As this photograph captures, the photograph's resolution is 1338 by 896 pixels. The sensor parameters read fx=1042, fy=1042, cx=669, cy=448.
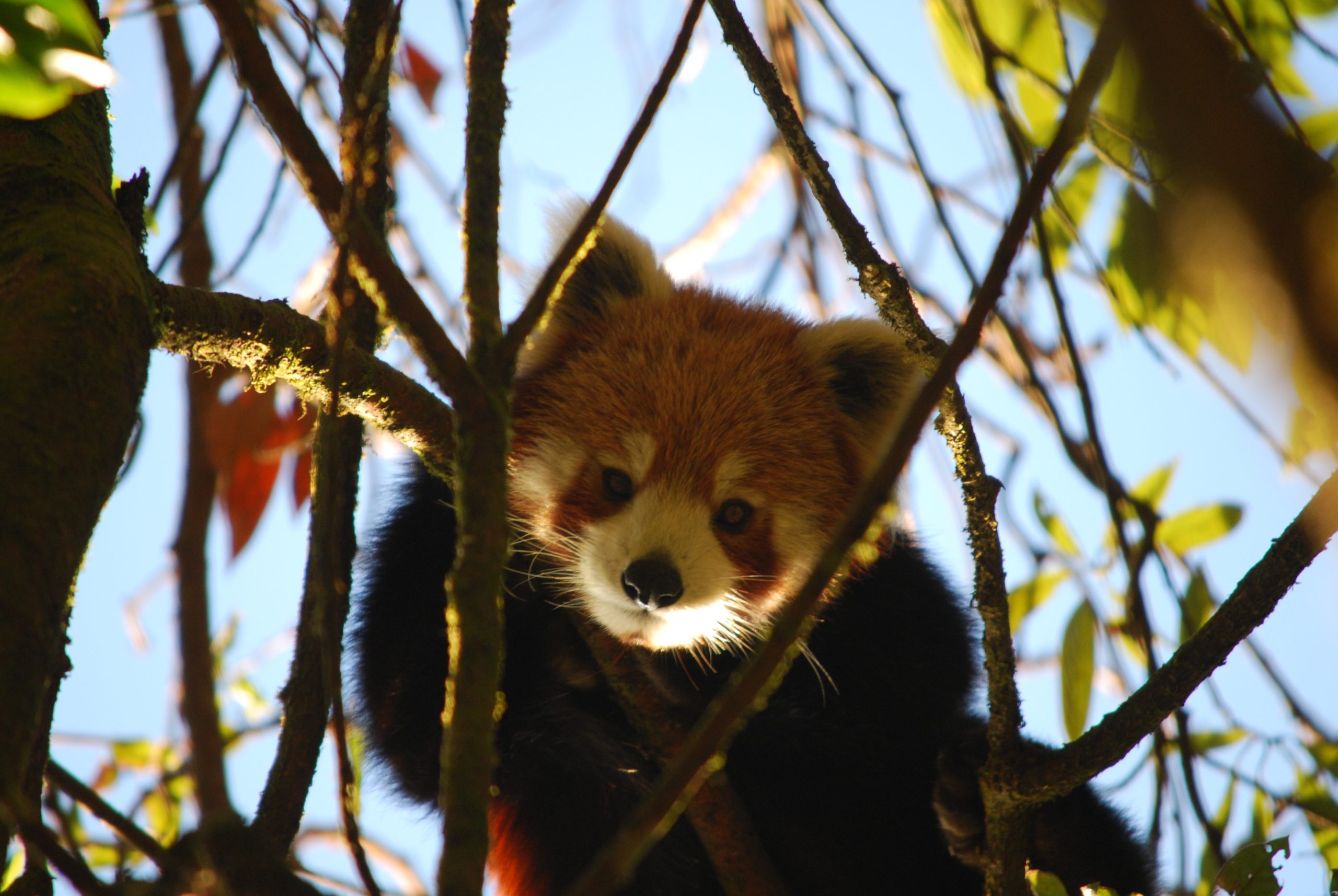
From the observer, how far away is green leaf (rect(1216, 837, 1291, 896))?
1.58 meters

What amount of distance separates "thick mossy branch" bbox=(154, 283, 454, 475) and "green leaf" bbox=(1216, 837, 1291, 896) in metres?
1.47

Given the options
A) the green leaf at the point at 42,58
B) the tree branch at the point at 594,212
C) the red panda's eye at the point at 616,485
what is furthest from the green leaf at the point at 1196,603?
the green leaf at the point at 42,58

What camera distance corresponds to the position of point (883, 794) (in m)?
3.03

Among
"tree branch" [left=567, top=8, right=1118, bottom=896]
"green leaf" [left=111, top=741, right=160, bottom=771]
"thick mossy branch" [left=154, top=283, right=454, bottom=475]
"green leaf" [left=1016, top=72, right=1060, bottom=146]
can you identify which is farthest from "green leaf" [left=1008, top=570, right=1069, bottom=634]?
"green leaf" [left=111, top=741, right=160, bottom=771]

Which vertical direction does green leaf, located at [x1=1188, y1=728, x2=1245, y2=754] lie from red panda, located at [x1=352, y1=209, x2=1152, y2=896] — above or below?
below

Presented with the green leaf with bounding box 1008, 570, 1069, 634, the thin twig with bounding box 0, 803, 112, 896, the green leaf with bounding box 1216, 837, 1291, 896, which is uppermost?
the green leaf with bounding box 1008, 570, 1069, 634

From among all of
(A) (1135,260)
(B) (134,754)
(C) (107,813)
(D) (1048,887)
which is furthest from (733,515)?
(B) (134,754)

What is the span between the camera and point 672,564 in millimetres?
2795

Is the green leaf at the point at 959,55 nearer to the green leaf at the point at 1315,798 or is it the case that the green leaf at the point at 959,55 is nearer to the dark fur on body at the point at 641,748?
the dark fur on body at the point at 641,748

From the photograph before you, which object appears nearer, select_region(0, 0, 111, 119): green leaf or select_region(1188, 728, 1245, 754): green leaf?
select_region(0, 0, 111, 119): green leaf

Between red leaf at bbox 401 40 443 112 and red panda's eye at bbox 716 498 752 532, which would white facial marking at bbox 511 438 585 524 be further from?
red leaf at bbox 401 40 443 112

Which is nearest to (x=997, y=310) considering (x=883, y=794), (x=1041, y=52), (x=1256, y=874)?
(x=1041, y=52)

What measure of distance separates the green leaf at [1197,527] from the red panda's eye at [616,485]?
1.49m

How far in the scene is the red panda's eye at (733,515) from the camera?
314 cm
